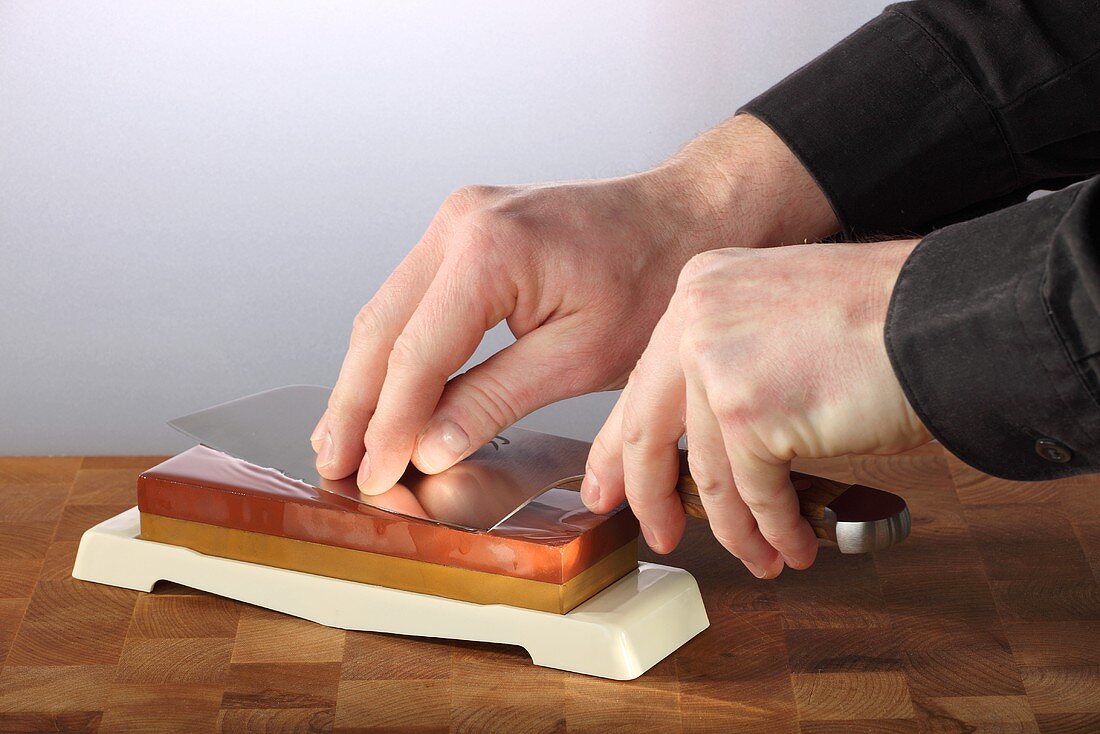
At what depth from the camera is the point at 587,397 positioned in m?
1.87

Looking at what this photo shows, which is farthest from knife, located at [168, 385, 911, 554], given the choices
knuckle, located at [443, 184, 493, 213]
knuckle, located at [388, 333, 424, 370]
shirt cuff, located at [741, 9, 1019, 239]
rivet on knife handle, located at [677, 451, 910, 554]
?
shirt cuff, located at [741, 9, 1019, 239]

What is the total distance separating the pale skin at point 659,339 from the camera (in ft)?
2.45

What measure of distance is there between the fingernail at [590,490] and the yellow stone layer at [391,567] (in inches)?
1.9

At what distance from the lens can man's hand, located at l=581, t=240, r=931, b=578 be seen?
731 mm

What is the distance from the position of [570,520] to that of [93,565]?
0.45m

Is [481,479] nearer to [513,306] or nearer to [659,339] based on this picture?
[513,306]

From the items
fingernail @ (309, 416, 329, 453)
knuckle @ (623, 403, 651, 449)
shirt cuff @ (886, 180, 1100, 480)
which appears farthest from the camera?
fingernail @ (309, 416, 329, 453)

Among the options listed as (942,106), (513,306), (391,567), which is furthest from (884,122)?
(391,567)

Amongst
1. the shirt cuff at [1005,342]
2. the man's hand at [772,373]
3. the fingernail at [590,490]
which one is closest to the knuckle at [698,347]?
the man's hand at [772,373]

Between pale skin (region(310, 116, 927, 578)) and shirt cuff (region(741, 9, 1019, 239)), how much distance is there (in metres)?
0.03

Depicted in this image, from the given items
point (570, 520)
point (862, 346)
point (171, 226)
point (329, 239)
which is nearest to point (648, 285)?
point (570, 520)

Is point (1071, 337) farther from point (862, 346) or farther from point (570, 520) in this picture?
point (570, 520)

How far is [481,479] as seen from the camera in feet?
3.43

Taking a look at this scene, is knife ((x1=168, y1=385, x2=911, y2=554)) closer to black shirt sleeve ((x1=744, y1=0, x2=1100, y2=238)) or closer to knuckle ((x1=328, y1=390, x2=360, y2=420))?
knuckle ((x1=328, y1=390, x2=360, y2=420))
